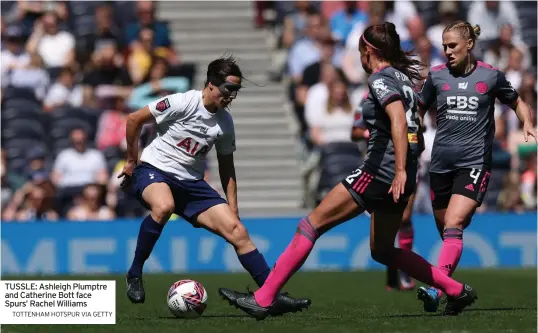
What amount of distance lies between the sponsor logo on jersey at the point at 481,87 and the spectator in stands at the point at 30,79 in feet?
31.7

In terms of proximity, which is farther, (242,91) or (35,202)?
(242,91)

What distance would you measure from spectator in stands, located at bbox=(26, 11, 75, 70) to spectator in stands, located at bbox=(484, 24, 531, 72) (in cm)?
618

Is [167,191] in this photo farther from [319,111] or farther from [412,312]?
[319,111]

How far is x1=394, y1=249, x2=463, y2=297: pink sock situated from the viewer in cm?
812

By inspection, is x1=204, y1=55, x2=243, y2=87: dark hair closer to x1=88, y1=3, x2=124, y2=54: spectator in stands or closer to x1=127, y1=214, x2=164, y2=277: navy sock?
x1=127, y1=214, x2=164, y2=277: navy sock

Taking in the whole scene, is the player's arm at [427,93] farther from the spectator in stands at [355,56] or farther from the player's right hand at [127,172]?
the spectator in stands at [355,56]

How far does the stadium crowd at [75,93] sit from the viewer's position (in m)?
15.3

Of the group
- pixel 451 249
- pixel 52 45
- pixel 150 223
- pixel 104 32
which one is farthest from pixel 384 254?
pixel 52 45

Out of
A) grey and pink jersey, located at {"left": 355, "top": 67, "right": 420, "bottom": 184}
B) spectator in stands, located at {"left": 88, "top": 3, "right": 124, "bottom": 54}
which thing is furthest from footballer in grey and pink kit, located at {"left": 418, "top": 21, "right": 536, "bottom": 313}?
spectator in stands, located at {"left": 88, "top": 3, "right": 124, "bottom": 54}

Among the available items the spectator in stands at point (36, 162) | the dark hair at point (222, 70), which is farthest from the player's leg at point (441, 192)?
the spectator in stands at point (36, 162)

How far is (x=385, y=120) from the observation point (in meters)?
7.86

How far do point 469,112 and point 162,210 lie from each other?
2.35m

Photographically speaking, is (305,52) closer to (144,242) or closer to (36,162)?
(36,162)

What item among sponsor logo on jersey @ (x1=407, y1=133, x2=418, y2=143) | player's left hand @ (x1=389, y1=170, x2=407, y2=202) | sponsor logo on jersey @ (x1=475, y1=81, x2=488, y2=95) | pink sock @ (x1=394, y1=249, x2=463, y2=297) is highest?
sponsor logo on jersey @ (x1=475, y1=81, x2=488, y2=95)
